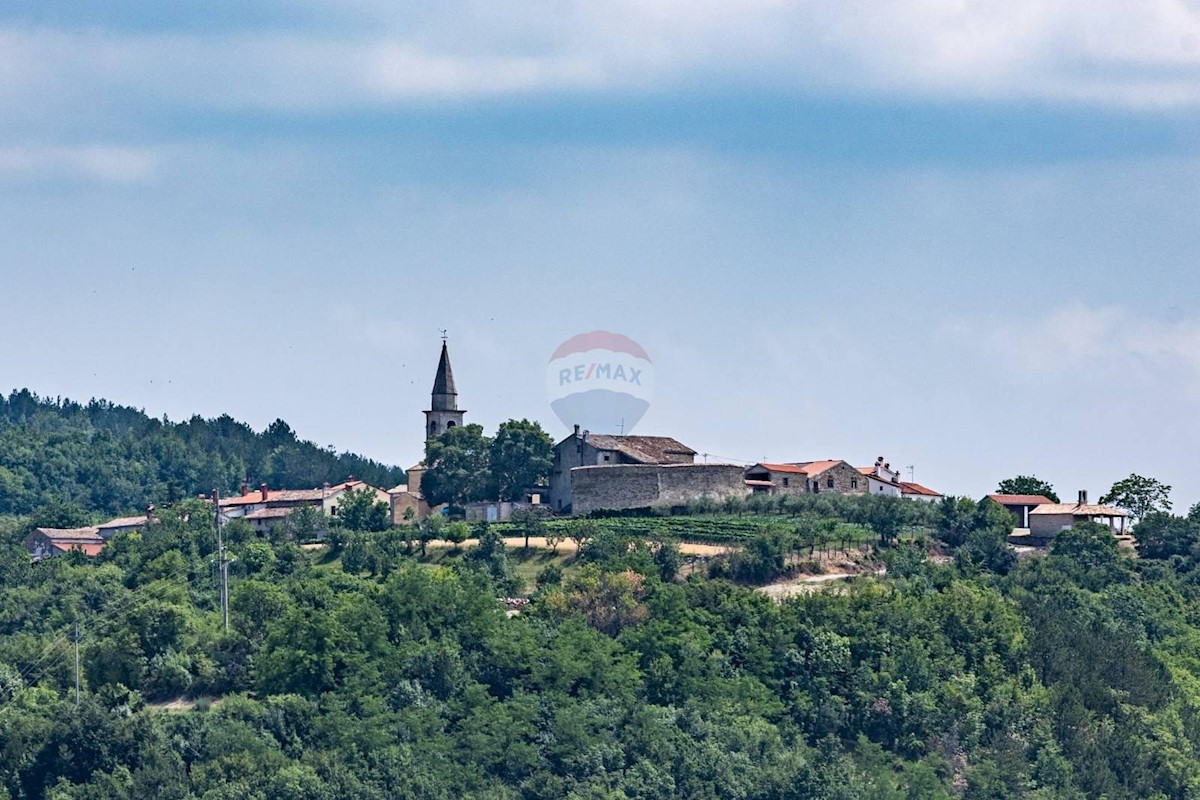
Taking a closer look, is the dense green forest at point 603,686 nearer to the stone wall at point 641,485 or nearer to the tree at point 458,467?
the stone wall at point 641,485

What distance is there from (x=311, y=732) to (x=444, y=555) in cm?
1817

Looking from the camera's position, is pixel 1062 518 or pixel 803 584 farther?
pixel 1062 518

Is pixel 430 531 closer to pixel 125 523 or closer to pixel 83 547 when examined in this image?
pixel 83 547

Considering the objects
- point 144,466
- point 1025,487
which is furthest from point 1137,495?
point 144,466

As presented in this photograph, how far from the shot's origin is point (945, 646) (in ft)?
223

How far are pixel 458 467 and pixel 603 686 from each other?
72.2 feet

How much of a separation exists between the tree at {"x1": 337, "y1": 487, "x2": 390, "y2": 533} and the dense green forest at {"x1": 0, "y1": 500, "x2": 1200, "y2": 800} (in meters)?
6.52

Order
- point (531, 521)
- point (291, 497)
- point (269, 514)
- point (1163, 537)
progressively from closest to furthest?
point (531, 521) → point (1163, 537) → point (269, 514) → point (291, 497)

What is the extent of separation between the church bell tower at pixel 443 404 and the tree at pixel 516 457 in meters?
7.20

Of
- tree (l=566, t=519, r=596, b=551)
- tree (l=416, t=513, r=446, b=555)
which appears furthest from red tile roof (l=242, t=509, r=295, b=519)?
tree (l=566, t=519, r=596, b=551)

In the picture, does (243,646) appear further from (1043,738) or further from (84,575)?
(1043,738)

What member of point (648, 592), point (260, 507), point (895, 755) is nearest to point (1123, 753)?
point (895, 755)

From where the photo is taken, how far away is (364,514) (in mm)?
83938

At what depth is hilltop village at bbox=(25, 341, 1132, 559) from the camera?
8269 centimetres
